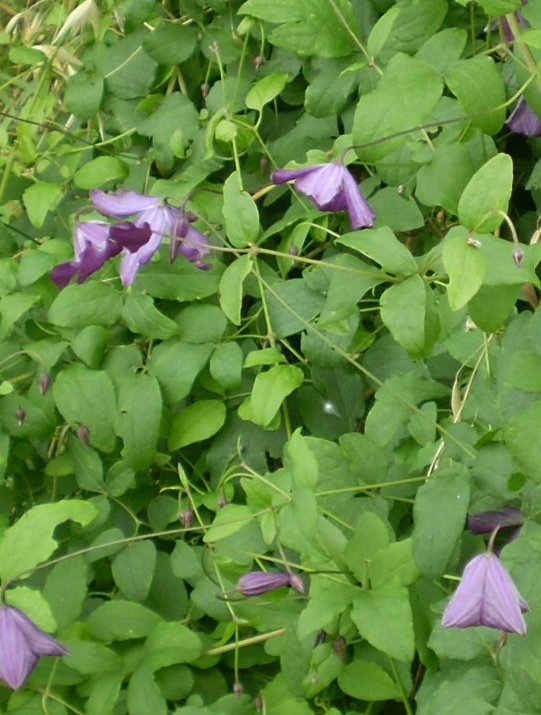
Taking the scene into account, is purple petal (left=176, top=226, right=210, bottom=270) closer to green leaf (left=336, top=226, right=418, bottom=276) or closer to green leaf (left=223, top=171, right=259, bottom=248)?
green leaf (left=223, top=171, right=259, bottom=248)

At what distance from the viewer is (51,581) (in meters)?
1.04

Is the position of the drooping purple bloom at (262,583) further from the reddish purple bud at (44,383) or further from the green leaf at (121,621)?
the reddish purple bud at (44,383)

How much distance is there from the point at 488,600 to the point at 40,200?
879mm

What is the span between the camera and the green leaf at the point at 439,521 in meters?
0.80

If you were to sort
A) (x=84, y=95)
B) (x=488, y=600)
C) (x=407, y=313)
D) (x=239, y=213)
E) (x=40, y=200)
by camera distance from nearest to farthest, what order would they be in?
1. (x=488, y=600)
2. (x=407, y=313)
3. (x=239, y=213)
4. (x=40, y=200)
5. (x=84, y=95)

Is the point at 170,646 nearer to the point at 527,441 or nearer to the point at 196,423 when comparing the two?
the point at 196,423

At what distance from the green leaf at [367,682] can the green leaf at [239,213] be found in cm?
41

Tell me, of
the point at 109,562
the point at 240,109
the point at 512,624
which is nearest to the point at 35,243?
the point at 240,109

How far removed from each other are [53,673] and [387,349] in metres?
0.46

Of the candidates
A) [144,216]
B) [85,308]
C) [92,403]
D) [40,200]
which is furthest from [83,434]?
[40,200]

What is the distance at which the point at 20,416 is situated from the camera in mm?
1157

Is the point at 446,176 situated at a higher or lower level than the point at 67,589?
higher

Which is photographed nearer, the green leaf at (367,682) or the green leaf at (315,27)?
the green leaf at (367,682)

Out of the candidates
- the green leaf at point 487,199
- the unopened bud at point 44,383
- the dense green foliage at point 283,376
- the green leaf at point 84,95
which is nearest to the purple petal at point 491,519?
the dense green foliage at point 283,376
